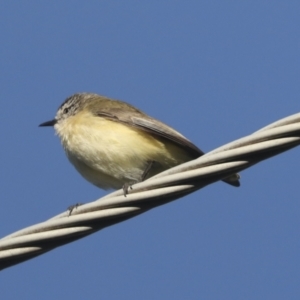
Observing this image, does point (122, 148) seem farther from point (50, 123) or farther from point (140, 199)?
point (140, 199)

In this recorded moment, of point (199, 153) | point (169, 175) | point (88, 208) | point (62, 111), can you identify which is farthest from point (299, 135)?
point (62, 111)

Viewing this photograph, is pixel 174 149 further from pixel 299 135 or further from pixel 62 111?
pixel 299 135

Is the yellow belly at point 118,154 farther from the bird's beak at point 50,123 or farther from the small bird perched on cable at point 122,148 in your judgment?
the bird's beak at point 50,123

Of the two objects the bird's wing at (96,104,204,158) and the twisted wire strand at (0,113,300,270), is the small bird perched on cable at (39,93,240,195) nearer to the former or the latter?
the bird's wing at (96,104,204,158)

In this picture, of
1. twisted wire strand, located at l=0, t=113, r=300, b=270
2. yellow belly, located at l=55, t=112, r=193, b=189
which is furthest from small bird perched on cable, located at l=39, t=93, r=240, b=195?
twisted wire strand, located at l=0, t=113, r=300, b=270

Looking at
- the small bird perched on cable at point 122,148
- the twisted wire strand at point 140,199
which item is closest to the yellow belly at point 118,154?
the small bird perched on cable at point 122,148

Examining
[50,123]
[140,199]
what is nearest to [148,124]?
[50,123]
